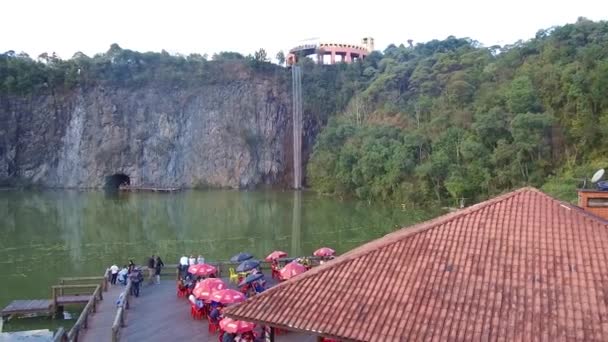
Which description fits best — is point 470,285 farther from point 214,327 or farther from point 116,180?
point 116,180

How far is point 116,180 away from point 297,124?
1084 inches

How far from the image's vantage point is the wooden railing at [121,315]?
12170 mm

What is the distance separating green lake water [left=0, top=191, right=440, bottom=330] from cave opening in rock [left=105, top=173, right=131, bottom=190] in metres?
16.6

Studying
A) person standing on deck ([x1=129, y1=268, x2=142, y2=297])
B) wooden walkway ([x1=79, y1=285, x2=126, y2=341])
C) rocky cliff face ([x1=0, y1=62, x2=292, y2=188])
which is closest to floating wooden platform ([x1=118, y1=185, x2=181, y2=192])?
rocky cliff face ([x1=0, y1=62, x2=292, y2=188])

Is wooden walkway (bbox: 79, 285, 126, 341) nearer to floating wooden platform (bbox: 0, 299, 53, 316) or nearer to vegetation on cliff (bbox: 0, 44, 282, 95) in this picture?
floating wooden platform (bbox: 0, 299, 53, 316)

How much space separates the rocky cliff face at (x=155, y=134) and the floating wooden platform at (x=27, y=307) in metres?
55.2

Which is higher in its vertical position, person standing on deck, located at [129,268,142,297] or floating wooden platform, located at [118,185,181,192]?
→ floating wooden platform, located at [118,185,181,192]

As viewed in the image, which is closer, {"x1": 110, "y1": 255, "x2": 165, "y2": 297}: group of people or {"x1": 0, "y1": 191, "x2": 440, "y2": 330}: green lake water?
{"x1": 110, "y1": 255, "x2": 165, "y2": 297}: group of people

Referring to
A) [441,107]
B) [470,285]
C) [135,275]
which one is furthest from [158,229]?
[441,107]

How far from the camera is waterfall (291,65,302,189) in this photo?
7169 centimetres

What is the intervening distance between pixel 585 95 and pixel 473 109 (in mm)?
10167

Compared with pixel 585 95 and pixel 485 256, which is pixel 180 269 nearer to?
pixel 485 256

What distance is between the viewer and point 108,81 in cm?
7406

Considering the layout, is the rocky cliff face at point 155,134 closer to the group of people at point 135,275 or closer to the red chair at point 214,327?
the group of people at point 135,275
